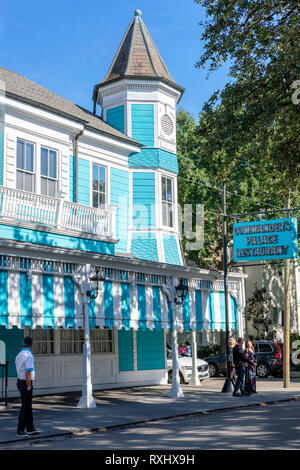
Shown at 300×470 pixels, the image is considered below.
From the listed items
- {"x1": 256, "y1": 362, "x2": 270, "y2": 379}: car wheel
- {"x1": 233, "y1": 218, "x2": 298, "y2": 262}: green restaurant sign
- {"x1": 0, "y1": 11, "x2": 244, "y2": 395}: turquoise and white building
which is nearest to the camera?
{"x1": 0, "y1": 11, "x2": 244, "y2": 395}: turquoise and white building

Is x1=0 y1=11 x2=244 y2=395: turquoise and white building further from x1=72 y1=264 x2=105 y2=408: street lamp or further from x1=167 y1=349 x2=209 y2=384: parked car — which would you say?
x1=167 y1=349 x2=209 y2=384: parked car

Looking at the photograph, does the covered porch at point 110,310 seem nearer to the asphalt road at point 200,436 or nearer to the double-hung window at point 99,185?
the asphalt road at point 200,436

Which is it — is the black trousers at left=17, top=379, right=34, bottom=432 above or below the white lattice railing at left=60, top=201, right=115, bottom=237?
below

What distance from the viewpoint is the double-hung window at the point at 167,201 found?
23.2 m

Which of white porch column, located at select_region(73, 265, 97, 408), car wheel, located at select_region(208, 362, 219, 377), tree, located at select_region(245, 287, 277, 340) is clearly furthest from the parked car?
tree, located at select_region(245, 287, 277, 340)

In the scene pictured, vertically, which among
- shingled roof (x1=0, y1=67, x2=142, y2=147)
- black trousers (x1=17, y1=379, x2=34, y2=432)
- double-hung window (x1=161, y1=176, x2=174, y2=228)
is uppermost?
shingled roof (x1=0, y1=67, x2=142, y2=147)

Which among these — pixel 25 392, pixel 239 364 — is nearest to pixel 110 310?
pixel 239 364

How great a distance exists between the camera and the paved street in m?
9.34

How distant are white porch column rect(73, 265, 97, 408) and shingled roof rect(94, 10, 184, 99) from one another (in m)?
10.6

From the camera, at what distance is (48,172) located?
19000 mm

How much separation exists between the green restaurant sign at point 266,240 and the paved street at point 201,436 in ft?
26.1

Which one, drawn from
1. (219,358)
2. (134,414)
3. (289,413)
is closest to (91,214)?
(134,414)

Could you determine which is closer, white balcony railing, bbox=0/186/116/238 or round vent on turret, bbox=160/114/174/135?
white balcony railing, bbox=0/186/116/238

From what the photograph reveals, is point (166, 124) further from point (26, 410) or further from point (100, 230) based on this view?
point (26, 410)
